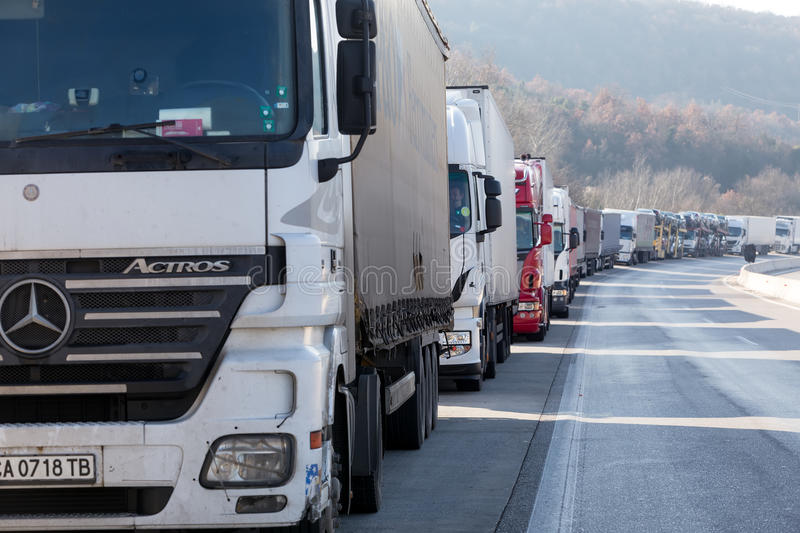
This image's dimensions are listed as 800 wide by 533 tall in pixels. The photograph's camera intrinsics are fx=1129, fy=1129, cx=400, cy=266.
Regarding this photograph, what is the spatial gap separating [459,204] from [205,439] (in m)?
10.2

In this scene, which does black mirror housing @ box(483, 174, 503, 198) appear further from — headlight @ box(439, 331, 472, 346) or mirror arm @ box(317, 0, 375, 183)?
mirror arm @ box(317, 0, 375, 183)

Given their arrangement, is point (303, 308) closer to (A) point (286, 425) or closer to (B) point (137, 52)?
(A) point (286, 425)

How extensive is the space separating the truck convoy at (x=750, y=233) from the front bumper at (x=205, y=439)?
4133 inches

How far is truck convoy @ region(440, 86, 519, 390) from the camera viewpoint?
584 inches

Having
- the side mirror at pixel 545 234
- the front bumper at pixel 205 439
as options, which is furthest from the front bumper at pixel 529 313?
the front bumper at pixel 205 439

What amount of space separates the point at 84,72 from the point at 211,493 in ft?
6.67

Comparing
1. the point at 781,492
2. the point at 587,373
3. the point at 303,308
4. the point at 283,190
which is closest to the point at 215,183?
the point at 283,190

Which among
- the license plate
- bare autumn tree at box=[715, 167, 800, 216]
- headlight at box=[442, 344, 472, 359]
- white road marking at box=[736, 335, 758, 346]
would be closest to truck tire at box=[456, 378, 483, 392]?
headlight at box=[442, 344, 472, 359]

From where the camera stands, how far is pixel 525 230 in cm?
2373

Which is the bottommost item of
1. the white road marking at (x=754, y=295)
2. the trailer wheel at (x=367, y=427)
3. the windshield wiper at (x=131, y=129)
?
the white road marking at (x=754, y=295)

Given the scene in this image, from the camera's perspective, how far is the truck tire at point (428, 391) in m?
10.9

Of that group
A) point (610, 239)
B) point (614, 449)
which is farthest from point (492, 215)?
point (610, 239)

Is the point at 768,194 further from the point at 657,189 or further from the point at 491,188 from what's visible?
→ the point at 491,188

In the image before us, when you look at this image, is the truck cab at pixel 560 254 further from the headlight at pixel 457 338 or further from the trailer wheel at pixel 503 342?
the headlight at pixel 457 338
